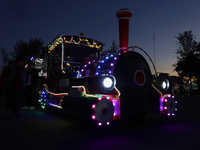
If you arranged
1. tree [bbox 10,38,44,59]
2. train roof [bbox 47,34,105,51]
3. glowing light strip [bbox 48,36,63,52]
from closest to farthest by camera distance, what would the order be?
train roof [bbox 47,34,105,51]
glowing light strip [bbox 48,36,63,52]
tree [bbox 10,38,44,59]

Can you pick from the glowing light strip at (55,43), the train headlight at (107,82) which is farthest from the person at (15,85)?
the train headlight at (107,82)

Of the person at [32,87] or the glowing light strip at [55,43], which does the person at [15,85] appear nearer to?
the glowing light strip at [55,43]

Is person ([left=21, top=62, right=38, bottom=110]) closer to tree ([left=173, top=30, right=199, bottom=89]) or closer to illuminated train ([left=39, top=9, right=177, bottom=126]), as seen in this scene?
illuminated train ([left=39, top=9, right=177, bottom=126])

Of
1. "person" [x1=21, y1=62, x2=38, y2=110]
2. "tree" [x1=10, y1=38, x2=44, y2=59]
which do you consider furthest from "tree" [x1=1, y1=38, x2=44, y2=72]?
"person" [x1=21, y1=62, x2=38, y2=110]

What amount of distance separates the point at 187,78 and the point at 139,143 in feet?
107

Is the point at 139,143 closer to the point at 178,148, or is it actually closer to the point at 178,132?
the point at 178,148

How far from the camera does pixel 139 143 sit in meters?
2.71

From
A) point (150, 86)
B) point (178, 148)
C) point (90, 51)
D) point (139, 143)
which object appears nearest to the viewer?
point (178, 148)

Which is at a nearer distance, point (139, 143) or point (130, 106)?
point (139, 143)

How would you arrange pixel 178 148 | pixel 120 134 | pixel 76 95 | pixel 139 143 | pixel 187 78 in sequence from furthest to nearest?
pixel 187 78, pixel 76 95, pixel 120 134, pixel 139 143, pixel 178 148

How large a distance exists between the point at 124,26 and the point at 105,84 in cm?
248

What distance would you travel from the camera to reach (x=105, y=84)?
10.0 ft

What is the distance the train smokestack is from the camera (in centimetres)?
478

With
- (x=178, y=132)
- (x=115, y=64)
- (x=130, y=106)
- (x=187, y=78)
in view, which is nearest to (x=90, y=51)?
(x=115, y=64)
